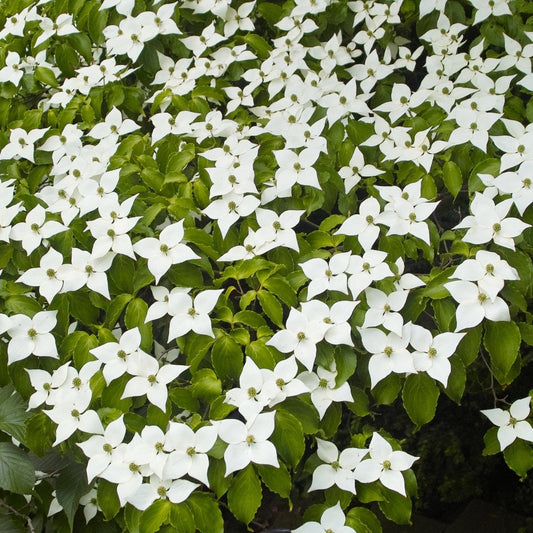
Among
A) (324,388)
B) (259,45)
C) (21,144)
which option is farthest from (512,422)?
(21,144)

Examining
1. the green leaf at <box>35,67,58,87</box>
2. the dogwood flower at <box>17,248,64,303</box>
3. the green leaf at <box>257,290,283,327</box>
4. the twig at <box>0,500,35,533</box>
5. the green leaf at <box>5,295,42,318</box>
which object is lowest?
the twig at <box>0,500,35,533</box>

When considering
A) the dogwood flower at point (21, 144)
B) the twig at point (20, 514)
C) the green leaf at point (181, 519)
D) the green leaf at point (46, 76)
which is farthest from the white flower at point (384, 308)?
the green leaf at point (46, 76)

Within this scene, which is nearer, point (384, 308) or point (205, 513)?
point (205, 513)

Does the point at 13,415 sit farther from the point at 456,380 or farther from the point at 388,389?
the point at 456,380

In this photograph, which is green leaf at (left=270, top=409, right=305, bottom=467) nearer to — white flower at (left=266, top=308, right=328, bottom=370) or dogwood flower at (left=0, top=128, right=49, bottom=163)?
white flower at (left=266, top=308, right=328, bottom=370)

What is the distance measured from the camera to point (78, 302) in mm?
1419

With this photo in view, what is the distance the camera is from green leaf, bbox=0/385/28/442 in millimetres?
1375

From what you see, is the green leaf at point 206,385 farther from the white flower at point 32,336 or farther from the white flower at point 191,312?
the white flower at point 32,336

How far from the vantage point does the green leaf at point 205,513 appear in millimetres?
1143

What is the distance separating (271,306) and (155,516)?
0.43m

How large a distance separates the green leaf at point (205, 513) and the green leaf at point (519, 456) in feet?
1.81

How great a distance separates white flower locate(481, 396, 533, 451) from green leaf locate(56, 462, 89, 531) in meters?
0.82

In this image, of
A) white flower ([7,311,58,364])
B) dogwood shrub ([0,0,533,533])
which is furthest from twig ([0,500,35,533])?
white flower ([7,311,58,364])

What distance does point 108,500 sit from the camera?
1.23m
